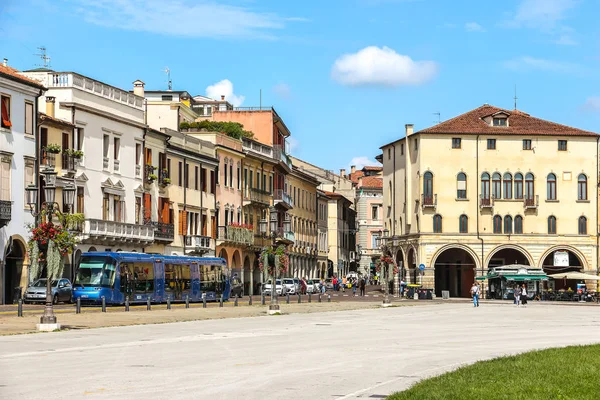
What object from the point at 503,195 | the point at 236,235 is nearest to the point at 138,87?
the point at 236,235

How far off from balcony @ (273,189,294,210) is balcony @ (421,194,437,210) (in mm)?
12882

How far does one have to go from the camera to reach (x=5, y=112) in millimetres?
58781

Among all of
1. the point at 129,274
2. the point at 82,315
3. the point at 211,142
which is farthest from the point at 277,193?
the point at 82,315

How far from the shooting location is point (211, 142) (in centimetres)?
8850

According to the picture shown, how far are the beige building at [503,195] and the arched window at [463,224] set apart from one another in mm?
82

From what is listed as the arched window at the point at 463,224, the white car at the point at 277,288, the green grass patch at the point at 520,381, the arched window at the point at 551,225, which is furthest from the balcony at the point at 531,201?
the green grass patch at the point at 520,381

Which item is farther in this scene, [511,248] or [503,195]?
[511,248]

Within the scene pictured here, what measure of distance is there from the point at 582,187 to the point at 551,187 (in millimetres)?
2688

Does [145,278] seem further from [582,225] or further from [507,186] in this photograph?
[582,225]

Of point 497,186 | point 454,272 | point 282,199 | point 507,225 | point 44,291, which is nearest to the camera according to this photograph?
point 44,291

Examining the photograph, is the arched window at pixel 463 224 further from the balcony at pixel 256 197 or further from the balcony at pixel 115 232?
the balcony at pixel 115 232

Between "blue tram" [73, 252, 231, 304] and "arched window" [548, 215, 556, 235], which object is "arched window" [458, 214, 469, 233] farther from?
"blue tram" [73, 252, 231, 304]

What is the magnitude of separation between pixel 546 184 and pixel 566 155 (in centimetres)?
304

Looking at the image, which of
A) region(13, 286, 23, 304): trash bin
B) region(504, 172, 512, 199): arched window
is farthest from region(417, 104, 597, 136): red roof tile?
region(13, 286, 23, 304): trash bin
